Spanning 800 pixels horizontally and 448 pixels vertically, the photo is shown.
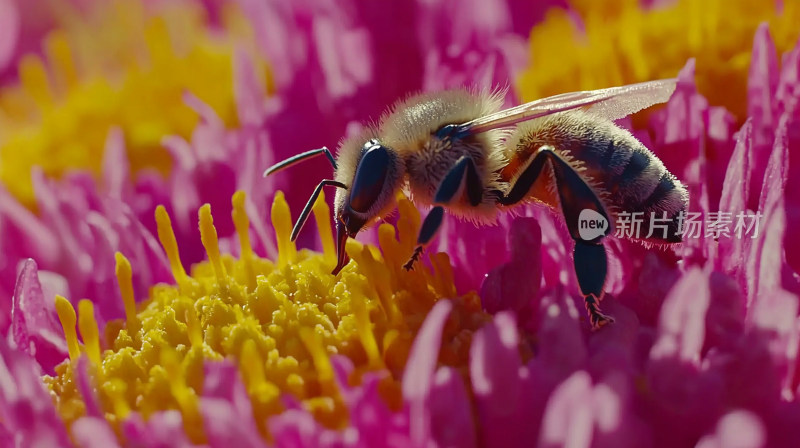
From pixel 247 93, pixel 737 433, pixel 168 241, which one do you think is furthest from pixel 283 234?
pixel 737 433

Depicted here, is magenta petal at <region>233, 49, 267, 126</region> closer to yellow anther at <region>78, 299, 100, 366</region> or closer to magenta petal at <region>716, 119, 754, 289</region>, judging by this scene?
yellow anther at <region>78, 299, 100, 366</region>

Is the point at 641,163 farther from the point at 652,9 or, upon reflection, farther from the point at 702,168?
the point at 652,9

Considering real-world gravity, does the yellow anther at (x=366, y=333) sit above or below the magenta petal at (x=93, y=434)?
above

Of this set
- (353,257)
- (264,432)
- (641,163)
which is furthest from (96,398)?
(641,163)

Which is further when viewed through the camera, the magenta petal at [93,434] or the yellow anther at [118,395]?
the yellow anther at [118,395]

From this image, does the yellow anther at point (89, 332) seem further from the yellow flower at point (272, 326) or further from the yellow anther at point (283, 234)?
the yellow anther at point (283, 234)

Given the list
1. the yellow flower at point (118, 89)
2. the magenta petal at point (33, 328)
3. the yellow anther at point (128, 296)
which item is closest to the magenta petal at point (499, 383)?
the yellow anther at point (128, 296)

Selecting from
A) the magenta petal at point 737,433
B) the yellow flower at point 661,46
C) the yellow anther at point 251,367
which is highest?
the yellow flower at point 661,46
